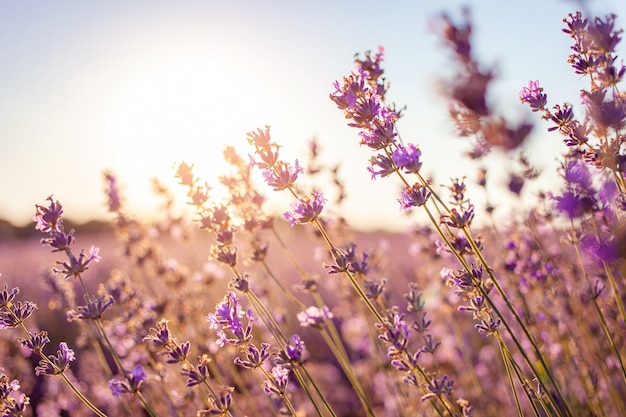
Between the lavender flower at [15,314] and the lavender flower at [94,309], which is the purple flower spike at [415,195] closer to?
the lavender flower at [94,309]

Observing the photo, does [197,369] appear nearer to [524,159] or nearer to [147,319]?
[147,319]

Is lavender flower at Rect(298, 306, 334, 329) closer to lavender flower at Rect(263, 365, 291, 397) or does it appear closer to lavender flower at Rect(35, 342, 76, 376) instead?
lavender flower at Rect(263, 365, 291, 397)

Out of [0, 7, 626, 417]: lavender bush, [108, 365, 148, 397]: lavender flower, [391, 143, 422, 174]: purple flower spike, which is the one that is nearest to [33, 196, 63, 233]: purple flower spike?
[0, 7, 626, 417]: lavender bush

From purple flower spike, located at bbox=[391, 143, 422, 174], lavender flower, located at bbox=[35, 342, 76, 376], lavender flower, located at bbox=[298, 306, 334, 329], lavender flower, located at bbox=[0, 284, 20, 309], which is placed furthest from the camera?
lavender flower, located at bbox=[298, 306, 334, 329]

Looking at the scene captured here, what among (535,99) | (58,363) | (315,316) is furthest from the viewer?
(315,316)

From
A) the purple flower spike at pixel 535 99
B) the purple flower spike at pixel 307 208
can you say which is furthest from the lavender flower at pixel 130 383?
the purple flower spike at pixel 535 99

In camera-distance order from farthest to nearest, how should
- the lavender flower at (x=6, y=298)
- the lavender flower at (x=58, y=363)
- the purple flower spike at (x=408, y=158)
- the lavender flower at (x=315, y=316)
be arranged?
1. the lavender flower at (x=315, y=316)
2. the lavender flower at (x=6, y=298)
3. the lavender flower at (x=58, y=363)
4. the purple flower spike at (x=408, y=158)

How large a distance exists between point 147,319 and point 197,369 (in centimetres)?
188

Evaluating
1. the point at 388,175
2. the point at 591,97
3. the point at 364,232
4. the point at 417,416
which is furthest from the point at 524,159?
the point at 364,232

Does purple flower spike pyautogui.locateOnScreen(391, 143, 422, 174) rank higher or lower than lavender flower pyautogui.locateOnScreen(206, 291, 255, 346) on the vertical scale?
higher

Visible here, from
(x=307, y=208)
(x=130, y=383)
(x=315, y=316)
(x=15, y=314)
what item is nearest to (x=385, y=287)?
(x=315, y=316)

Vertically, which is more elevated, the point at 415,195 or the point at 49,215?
the point at 415,195

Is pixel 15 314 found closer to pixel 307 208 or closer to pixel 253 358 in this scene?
pixel 253 358

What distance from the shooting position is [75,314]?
298 cm
